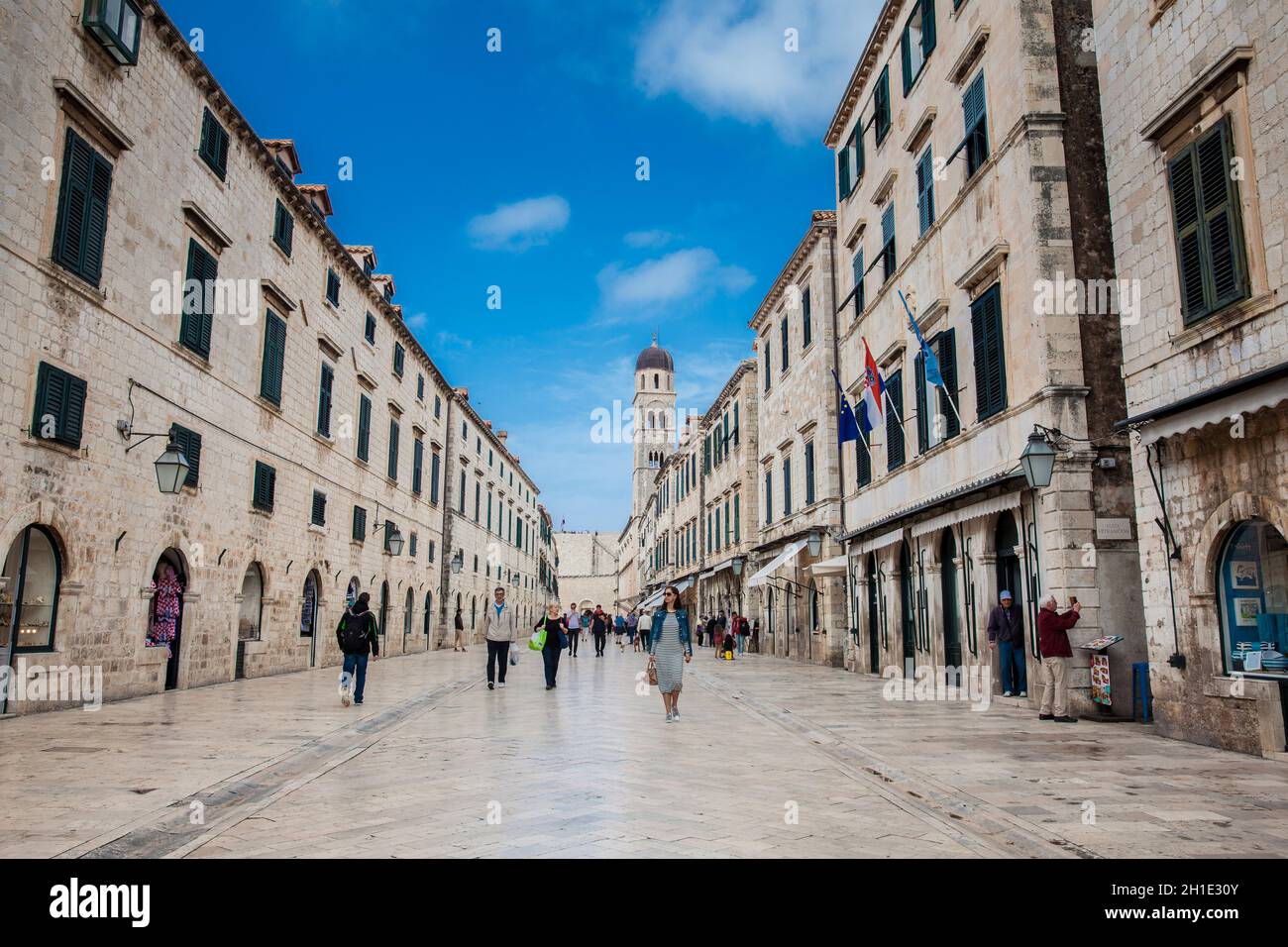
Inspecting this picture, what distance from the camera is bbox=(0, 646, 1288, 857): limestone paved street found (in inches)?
208

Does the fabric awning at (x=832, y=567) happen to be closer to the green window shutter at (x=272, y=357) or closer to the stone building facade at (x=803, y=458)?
Result: the stone building facade at (x=803, y=458)

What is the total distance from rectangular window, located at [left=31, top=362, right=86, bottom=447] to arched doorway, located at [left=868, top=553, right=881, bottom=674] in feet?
52.2

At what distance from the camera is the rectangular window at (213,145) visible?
1625cm

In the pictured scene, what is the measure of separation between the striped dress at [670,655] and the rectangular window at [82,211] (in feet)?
30.8

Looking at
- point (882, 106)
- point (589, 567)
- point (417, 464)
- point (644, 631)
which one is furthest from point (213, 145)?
point (589, 567)

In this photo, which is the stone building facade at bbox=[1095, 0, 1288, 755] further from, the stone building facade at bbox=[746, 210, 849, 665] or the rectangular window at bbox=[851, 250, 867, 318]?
the stone building facade at bbox=[746, 210, 849, 665]

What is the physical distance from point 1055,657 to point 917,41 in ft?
42.9

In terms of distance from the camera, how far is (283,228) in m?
20.4

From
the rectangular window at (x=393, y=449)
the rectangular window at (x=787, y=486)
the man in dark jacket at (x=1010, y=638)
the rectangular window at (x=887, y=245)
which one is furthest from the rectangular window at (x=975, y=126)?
the rectangular window at (x=393, y=449)

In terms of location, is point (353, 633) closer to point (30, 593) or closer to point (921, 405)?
point (30, 593)

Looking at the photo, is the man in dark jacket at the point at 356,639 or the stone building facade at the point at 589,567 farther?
the stone building facade at the point at 589,567
